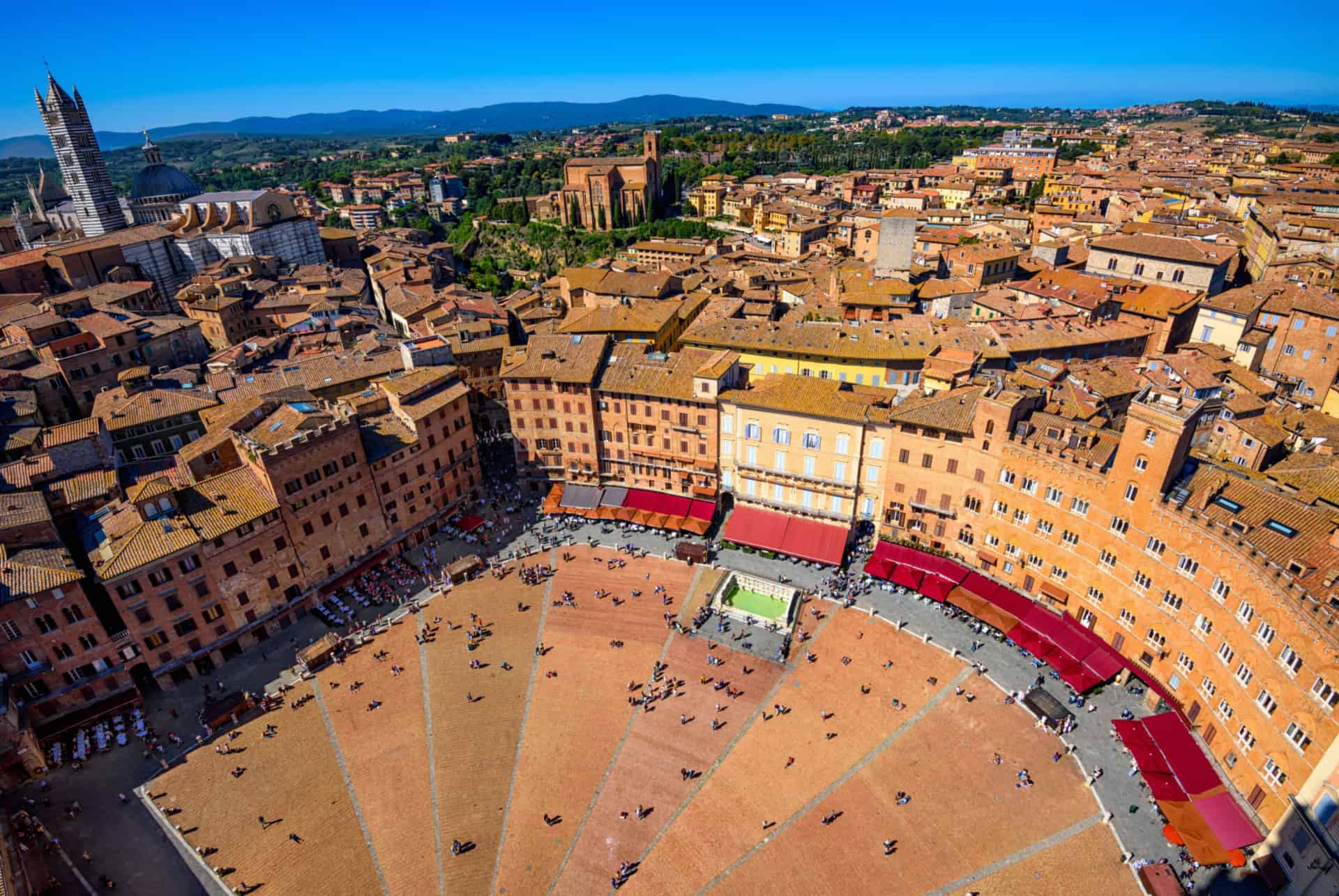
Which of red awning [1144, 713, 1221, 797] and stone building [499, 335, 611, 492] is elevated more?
stone building [499, 335, 611, 492]

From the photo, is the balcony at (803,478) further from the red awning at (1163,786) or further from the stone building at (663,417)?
the red awning at (1163,786)

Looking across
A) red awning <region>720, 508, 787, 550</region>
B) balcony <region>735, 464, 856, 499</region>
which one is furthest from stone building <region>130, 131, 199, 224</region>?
red awning <region>720, 508, 787, 550</region>

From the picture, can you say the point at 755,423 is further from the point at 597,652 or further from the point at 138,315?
the point at 138,315

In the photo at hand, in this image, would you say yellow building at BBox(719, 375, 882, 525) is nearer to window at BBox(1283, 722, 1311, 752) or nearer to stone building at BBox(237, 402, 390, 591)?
window at BBox(1283, 722, 1311, 752)

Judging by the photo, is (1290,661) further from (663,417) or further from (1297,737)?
(663,417)

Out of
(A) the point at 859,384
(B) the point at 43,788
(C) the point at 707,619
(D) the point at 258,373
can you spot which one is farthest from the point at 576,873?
(D) the point at 258,373

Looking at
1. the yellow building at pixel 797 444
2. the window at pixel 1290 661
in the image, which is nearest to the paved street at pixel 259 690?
the yellow building at pixel 797 444
